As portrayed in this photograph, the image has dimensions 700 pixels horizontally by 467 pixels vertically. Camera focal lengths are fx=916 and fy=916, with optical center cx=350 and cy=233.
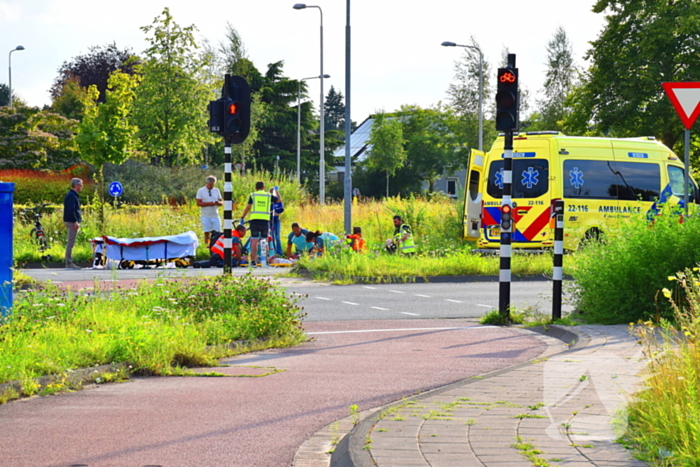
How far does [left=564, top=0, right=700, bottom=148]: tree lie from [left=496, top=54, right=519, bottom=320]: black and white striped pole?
2969 cm

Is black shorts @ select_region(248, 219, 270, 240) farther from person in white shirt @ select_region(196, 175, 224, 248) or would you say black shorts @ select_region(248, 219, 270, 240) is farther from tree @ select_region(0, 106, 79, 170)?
tree @ select_region(0, 106, 79, 170)

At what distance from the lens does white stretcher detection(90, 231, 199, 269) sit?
19.5m

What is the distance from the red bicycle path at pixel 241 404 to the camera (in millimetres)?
4949

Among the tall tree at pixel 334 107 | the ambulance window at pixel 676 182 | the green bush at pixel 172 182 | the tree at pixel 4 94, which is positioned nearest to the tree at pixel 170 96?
the green bush at pixel 172 182

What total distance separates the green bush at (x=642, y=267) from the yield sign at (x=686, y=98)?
127 centimetres

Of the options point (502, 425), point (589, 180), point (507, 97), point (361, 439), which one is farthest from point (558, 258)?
point (589, 180)

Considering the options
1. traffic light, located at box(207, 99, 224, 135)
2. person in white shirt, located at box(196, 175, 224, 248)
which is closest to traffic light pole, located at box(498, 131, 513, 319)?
traffic light, located at box(207, 99, 224, 135)

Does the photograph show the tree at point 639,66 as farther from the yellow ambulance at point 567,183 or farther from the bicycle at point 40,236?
the bicycle at point 40,236

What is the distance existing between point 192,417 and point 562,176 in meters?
15.2

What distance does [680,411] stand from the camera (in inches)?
173

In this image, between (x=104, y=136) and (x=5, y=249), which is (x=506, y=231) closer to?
(x=5, y=249)

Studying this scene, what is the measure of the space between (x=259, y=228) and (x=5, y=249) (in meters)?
12.0

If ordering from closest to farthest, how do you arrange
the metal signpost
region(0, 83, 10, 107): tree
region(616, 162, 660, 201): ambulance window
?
the metal signpost, region(616, 162, 660, 201): ambulance window, region(0, 83, 10, 107): tree

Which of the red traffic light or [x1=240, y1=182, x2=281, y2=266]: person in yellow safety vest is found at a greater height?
the red traffic light
